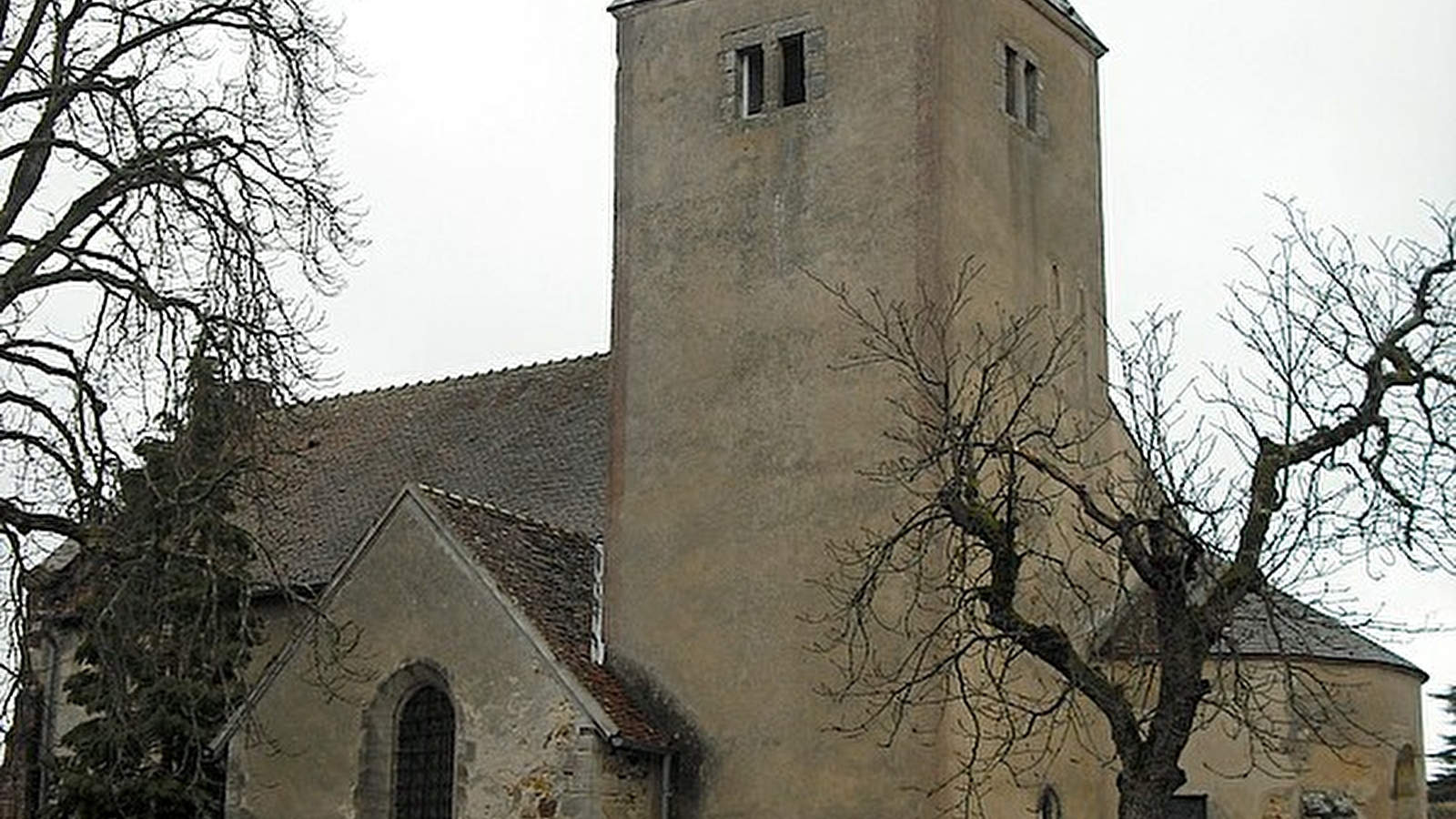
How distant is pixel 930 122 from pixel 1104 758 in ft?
24.1

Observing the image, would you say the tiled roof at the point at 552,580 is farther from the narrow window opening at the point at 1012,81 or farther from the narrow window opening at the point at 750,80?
the narrow window opening at the point at 1012,81

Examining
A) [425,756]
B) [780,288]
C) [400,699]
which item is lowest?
[425,756]

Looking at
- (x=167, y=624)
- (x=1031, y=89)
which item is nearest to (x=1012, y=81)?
(x=1031, y=89)

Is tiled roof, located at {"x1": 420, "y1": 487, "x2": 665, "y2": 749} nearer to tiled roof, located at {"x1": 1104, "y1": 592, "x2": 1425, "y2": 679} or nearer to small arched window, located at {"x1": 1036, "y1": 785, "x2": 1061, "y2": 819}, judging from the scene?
small arched window, located at {"x1": 1036, "y1": 785, "x2": 1061, "y2": 819}

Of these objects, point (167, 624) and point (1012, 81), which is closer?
point (167, 624)

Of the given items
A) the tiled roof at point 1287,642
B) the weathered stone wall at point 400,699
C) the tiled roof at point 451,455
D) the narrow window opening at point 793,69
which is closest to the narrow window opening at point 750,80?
the narrow window opening at point 793,69

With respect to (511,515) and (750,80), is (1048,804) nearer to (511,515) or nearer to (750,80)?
(511,515)

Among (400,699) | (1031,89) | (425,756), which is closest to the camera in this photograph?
(425,756)

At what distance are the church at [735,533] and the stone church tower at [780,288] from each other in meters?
0.03

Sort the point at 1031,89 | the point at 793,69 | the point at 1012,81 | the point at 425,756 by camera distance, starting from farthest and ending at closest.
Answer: the point at 1031,89
the point at 1012,81
the point at 793,69
the point at 425,756

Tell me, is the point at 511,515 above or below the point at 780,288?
below

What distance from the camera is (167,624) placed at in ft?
76.9

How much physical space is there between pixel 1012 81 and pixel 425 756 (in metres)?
10.1

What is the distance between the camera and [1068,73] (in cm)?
2592
